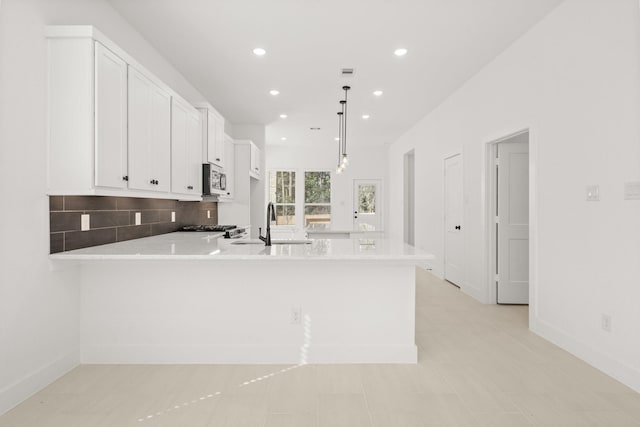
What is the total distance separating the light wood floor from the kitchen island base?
0.11 m

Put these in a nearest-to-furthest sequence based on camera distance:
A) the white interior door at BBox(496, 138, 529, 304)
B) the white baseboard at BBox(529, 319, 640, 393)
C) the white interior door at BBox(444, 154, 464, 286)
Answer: the white baseboard at BBox(529, 319, 640, 393) → the white interior door at BBox(496, 138, 529, 304) → the white interior door at BBox(444, 154, 464, 286)

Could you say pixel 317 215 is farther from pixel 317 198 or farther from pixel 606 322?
pixel 606 322

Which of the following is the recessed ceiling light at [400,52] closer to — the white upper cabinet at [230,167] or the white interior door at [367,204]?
the white upper cabinet at [230,167]

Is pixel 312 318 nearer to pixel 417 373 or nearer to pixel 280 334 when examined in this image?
pixel 280 334

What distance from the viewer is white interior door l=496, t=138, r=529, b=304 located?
173 inches

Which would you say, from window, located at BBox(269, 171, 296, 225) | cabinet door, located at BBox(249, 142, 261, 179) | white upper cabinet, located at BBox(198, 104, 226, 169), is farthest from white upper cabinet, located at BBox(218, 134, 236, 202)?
window, located at BBox(269, 171, 296, 225)

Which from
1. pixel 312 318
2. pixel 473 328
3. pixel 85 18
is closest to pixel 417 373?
pixel 312 318

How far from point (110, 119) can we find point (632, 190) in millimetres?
3437

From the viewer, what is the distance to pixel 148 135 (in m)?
2.94

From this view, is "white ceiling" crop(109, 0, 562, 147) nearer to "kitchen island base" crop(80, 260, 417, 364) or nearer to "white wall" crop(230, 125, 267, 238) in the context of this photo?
"white wall" crop(230, 125, 267, 238)

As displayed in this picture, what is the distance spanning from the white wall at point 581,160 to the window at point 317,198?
6.06 metres

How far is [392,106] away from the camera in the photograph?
6.00 m

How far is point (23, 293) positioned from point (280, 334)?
5.36 ft

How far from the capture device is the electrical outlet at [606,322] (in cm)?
263
